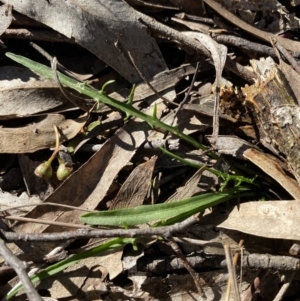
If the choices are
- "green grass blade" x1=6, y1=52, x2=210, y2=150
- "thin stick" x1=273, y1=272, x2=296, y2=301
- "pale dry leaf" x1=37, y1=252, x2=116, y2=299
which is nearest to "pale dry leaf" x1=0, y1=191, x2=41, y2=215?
"pale dry leaf" x1=37, y1=252, x2=116, y2=299

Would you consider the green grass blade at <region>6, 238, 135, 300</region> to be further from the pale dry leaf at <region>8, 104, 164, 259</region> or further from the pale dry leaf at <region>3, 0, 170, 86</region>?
the pale dry leaf at <region>3, 0, 170, 86</region>

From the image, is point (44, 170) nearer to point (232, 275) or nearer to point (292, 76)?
point (232, 275)

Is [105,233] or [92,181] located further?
[92,181]

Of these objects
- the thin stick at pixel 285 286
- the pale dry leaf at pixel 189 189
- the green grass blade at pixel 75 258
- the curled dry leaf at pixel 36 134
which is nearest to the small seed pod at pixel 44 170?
the curled dry leaf at pixel 36 134

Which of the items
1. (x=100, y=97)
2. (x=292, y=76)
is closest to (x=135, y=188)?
(x=100, y=97)

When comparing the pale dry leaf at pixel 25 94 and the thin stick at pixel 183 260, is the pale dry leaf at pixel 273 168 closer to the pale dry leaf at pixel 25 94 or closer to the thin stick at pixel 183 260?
the thin stick at pixel 183 260

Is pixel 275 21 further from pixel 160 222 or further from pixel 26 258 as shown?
pixel 26 258
